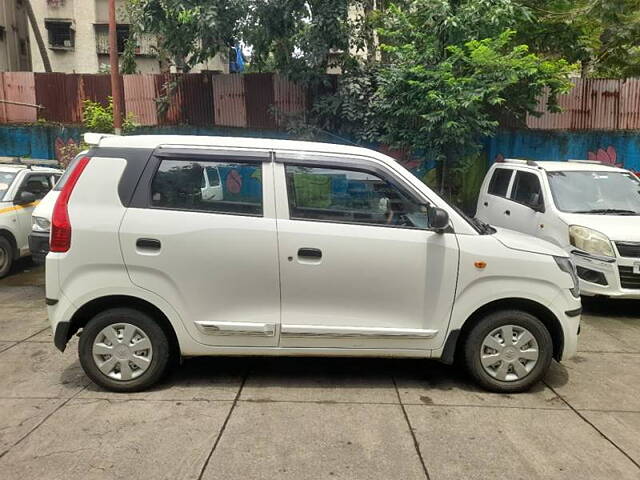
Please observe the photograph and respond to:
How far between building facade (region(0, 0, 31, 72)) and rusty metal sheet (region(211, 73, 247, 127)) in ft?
57.8

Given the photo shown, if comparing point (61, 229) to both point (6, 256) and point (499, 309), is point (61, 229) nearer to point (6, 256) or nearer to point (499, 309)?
point (499, 309)

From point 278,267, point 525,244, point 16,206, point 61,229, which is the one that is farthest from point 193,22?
point 525,244

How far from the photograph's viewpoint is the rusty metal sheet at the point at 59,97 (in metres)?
12.5

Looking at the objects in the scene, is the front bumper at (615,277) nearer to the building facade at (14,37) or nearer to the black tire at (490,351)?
the black tire at (490,351)

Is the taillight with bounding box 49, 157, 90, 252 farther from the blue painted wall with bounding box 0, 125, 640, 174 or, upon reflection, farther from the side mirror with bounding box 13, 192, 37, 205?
the blue painted wall with bounding box 0, 125, 640, 174

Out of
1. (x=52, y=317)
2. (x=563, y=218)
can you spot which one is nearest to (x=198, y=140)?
(x=52, y=317)

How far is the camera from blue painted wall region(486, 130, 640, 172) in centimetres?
1163

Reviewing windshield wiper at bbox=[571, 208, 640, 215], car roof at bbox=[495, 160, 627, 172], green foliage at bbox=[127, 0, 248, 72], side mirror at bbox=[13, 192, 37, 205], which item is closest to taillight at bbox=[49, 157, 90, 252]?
side mirror at bbox=[13, 192, 37, 205]

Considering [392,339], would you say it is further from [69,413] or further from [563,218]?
[563,218]

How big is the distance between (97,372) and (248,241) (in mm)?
1509

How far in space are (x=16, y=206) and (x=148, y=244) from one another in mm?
5728

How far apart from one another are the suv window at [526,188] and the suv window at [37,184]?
776 centimetres

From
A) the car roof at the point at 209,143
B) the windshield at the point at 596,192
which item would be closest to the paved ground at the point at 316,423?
the car roof at the point at 209,143

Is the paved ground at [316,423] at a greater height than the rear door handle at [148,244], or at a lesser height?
lesser
